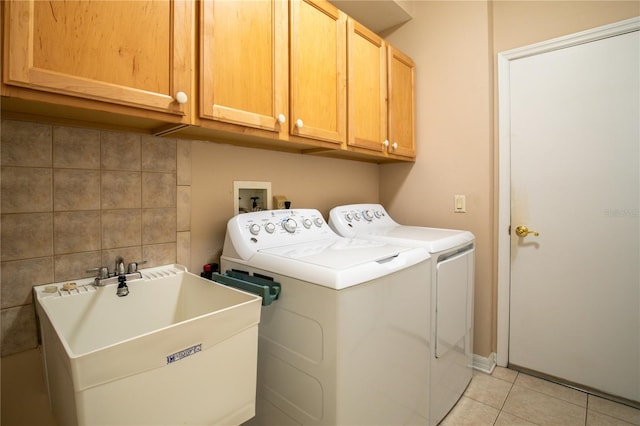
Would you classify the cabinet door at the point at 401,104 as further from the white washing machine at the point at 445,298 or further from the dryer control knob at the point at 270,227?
the dryer control knob at the point at 270,227

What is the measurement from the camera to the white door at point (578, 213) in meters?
1.68


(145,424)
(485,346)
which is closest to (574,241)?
(485,346)

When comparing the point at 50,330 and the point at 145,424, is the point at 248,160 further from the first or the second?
the point at 145,424

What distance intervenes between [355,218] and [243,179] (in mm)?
733

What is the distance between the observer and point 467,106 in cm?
210

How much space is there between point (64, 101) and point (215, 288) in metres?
0.71

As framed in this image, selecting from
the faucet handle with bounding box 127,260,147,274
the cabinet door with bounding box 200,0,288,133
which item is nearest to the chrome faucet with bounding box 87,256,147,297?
the faucet handle with bounding box 127,260,147,274

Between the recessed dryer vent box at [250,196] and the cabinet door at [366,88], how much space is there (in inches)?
20.7

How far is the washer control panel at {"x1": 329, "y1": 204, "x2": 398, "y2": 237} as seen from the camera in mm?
1861

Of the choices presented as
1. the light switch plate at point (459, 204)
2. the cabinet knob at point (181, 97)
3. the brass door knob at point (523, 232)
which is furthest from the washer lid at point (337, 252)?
the brass door knob at point (523, 232)

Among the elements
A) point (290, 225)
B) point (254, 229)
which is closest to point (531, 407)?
point (290, 225)

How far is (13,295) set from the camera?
1.02 meters

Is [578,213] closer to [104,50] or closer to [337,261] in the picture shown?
[337,261]

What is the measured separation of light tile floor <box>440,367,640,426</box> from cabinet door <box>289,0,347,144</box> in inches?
62.6
